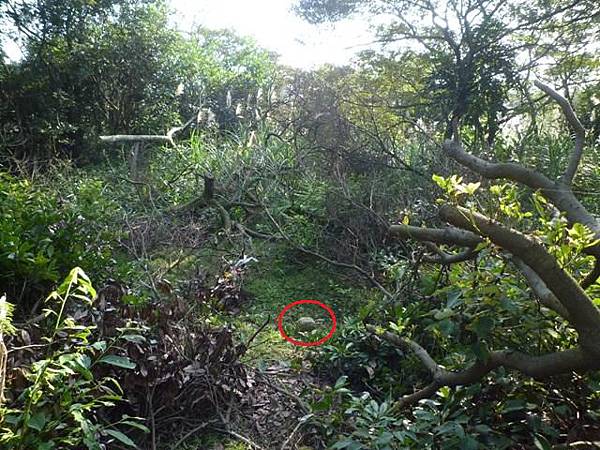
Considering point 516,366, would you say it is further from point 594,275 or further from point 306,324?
point 306,324

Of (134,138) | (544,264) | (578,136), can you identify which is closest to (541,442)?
(544,264)

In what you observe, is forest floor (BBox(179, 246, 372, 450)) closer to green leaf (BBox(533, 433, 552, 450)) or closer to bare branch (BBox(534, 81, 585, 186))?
green leaf (BBox(533, 433, 552, 450))

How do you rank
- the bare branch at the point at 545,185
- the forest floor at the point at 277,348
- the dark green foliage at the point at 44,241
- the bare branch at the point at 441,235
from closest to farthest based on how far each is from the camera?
the bare branch at the point at 441,235, the bare branch at the point at 545,185, the forest floor at the point at 277,348, the dark green foliage at the point at 44,241

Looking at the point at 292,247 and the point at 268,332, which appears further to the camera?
the point at 292,247

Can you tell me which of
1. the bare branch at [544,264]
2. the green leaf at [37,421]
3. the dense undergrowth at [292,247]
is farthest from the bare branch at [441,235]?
the green leaf at [37,421]

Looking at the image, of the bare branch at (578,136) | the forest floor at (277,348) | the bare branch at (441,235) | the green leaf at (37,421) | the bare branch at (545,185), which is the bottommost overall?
the green leaf at (37,421)

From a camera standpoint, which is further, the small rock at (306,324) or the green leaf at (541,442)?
the small rock at (306,324)

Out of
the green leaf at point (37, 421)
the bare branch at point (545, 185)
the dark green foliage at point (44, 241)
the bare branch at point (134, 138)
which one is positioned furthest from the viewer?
the bare branch at point (134, 138)

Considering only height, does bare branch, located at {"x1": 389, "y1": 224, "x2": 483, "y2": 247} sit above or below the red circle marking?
above

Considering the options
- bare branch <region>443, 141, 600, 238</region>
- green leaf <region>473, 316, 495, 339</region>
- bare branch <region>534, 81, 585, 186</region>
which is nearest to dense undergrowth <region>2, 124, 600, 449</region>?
green leaf <region>473, 316, 495, 339</region>

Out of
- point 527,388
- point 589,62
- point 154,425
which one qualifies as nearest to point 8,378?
point 154,425

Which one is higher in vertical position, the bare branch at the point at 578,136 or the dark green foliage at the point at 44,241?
the bare branch at the point at 578,136

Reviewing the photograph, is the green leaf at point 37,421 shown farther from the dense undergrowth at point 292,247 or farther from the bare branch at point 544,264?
the bare branch at point 544,264

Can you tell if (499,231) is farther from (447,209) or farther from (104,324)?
(104,324)
